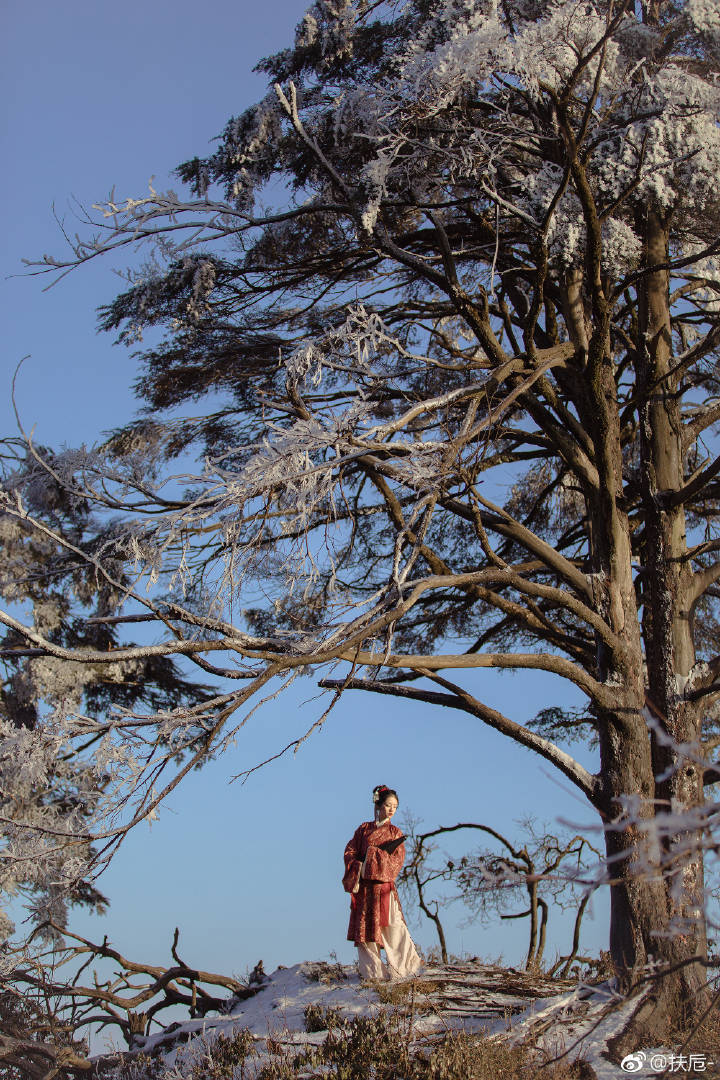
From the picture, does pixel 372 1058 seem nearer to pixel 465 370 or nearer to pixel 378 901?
pixel 378 901

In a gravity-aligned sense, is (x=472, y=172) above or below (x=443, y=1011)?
above

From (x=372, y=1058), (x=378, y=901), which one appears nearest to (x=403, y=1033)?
(x=372, y=1058)

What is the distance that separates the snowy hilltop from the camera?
6879 millimetres

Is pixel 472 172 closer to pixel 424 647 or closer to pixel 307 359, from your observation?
pixel 307 359

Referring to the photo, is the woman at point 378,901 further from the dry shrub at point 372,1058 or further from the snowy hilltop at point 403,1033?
the dry shrub at point 372,1058

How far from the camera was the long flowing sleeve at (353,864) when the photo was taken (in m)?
9.41

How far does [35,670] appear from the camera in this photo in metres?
12.7

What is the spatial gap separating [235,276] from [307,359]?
2761 millimetres

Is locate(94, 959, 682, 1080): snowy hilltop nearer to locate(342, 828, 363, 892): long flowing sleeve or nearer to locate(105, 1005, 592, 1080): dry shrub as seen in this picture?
locate(105, 1005, 592, 1080): dry shrub

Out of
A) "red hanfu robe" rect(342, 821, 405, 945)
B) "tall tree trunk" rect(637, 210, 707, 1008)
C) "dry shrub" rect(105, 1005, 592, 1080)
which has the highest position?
"tall tree trunk" rect(637, 210, 707, 1008)

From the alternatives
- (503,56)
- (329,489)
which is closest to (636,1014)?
(329,489)

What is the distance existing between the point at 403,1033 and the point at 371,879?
188cm

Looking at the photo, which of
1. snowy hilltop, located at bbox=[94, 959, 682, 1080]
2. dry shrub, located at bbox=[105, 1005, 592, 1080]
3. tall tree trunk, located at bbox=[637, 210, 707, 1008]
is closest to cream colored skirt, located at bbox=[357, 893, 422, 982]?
snowy hilltop, located at bbox=[94, 959, 682, 1080]

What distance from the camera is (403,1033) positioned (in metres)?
7.59
